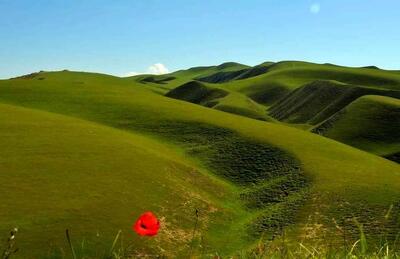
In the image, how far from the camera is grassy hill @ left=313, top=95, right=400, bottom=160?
274 ft

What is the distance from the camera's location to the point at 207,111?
253ft

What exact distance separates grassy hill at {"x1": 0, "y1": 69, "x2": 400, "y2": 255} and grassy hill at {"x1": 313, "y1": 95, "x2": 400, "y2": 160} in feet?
80.5

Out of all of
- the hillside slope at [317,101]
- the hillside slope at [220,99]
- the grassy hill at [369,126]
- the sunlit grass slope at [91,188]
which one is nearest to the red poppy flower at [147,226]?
the sunlit grass slope at [91,188]

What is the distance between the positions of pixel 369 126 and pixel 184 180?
58141 mm

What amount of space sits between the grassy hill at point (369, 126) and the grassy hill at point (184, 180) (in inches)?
966

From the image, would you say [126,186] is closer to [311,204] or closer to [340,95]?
[311,204]

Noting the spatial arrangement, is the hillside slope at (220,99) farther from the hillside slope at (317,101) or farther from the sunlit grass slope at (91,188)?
the sunlit grass slope at (91,188)

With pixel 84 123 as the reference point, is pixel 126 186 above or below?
below

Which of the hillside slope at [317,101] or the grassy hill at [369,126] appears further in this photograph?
the hillside slope at [317,101]

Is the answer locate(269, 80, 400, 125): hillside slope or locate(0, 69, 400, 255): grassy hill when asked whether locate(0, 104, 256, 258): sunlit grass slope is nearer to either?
locate(0, 69, 400, 255): grassy hill

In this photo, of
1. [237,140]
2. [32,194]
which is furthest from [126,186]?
[237,140]

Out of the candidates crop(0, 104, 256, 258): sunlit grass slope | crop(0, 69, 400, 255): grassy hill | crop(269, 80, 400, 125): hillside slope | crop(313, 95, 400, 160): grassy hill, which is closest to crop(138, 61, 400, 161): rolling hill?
crop(269, 80, 400, 125): hillside slope

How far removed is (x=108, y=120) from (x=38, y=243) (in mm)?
42806

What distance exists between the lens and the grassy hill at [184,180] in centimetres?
3144
